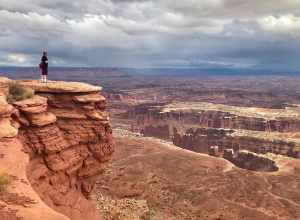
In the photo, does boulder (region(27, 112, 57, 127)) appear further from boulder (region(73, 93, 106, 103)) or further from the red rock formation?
the red rock formation

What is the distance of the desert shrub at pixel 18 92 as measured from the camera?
25.4m

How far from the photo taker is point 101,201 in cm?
4694

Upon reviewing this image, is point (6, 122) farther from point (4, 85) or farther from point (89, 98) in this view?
point (89, 98)

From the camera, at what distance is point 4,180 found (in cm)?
1681

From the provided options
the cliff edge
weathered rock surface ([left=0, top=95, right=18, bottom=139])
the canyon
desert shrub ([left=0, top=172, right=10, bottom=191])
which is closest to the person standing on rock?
the canyon

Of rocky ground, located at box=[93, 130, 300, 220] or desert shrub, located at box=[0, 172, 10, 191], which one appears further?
rocky ground, located at box=[93, 130, 300, 220]

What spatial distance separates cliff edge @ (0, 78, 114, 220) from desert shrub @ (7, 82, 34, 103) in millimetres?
383

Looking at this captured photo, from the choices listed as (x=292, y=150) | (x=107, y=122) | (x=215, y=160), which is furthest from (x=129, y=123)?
(x=107, y=122)

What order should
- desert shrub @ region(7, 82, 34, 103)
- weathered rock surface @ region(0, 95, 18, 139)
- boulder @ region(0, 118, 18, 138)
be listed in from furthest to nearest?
desert shrub @ region(7, 82, 34, 103) < weathered rock surface @ region(0, 95, 18, 139) < boulder @ region(0, 118, 18, 138)

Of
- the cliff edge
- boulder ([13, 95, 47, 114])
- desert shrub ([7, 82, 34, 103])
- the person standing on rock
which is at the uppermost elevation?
the person standing on rock

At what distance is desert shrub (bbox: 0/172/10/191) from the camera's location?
1649cm

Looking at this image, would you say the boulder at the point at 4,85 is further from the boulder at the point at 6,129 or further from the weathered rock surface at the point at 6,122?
the boulder at the point at 6,129

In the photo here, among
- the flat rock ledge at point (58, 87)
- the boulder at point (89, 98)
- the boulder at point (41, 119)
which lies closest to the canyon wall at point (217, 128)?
the boulder at point (89, 98)

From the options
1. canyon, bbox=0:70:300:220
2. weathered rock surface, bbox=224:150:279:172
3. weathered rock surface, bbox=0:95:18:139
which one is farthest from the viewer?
weathered rock surface, bbox=224:150:279:172
